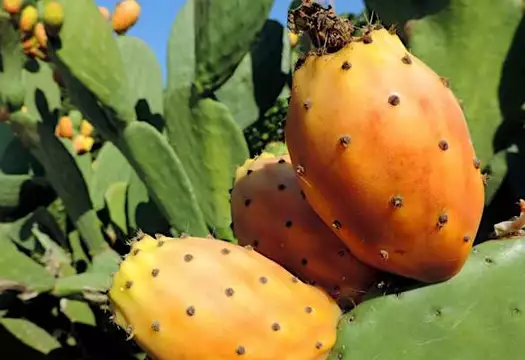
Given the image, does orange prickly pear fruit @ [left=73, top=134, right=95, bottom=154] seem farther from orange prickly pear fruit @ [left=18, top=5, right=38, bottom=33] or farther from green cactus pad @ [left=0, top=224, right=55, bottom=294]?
green cactus pad @ [left=0, top=224, right=55, bottom=294]

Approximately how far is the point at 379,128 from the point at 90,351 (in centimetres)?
196

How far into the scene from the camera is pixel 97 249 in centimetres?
280

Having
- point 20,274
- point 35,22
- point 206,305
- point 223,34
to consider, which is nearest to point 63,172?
point 20,274

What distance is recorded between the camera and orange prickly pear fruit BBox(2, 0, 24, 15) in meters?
2.61

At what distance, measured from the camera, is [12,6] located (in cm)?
264

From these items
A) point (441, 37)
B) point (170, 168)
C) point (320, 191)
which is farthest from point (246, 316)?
point (170, 168)

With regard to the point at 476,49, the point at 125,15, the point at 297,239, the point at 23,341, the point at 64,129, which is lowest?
the point at 23,341

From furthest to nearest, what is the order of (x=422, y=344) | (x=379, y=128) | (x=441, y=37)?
(x=441, y=37) → (x=422, y=344) → (x=379, y=128)

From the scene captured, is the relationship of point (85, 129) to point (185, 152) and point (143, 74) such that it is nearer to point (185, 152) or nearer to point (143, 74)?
point (143, 74)

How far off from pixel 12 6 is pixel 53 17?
Result: 0.42m

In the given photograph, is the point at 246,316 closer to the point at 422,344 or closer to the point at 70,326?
the point at 422,344

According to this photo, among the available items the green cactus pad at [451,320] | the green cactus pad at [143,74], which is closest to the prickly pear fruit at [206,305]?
the green cactus pad at [451,320]

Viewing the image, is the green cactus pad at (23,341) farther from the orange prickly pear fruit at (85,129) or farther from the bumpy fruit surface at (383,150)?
the bumpy fruit surface at (383,150)

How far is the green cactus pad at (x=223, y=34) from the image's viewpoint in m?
2.30
